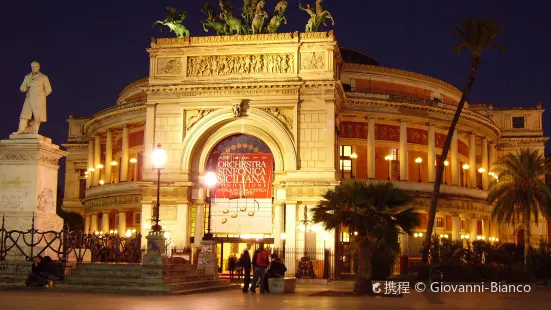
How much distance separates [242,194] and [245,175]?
1.21 metres

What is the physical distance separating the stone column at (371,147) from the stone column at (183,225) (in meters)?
17.0

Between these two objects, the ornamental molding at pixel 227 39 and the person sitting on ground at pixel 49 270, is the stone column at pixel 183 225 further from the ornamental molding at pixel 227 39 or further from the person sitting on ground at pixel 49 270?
the person sitting on ground at pixel 49 270

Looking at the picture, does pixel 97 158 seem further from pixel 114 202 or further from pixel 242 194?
pixel 242 194

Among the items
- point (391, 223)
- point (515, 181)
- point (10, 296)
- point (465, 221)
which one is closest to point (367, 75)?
point (465, 221)

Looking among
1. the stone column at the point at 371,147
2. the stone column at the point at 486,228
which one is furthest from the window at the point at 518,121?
the stone column at the point at 371,147

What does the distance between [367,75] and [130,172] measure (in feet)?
72.8

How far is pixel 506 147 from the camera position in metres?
78.6

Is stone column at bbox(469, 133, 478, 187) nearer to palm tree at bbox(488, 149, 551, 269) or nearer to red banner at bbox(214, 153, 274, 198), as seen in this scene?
palm tree at bbox(488, 149, 551, 269)

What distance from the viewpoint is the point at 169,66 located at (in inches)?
1999

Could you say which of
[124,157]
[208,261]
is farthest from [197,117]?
[124,157]

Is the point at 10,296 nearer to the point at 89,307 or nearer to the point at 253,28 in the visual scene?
the point at 89,307

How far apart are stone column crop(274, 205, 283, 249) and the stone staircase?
63.1 ft

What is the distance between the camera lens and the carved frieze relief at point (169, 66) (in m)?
50.7

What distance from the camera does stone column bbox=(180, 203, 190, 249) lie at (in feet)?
160
